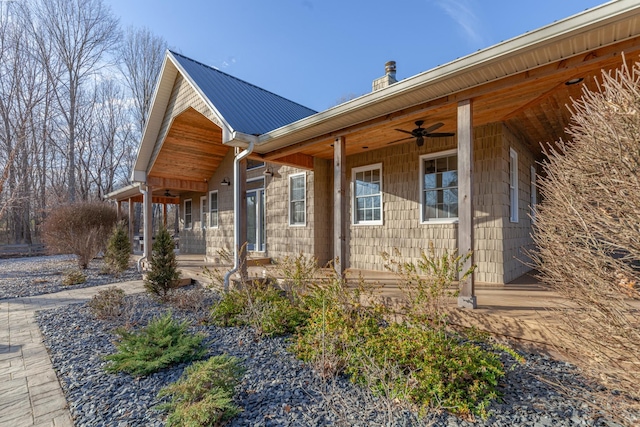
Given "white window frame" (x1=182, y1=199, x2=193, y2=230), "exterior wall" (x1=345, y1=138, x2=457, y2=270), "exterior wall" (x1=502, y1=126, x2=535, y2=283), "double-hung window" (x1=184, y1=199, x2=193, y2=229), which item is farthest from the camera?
"double-hung window" (x1=184, y1=199, x2=193, y2=229)

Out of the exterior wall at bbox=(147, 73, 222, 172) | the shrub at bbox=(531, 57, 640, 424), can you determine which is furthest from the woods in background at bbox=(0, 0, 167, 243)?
the shrub at bbox=(531, 57, 640, 424)

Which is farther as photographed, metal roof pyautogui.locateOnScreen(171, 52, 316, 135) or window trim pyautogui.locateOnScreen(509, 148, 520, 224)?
metal roof pyautogui.locateOnScreen(171, 52, 316, 135)

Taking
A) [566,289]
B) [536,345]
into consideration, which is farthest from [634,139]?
[536,345]

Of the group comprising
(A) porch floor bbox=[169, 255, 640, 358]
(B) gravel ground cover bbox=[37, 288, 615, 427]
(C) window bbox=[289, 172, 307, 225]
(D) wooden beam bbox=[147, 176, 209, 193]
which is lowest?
(B) gravel ground cover bbox=[37, 288, 615, 427]

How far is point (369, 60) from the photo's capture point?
17.8 metres

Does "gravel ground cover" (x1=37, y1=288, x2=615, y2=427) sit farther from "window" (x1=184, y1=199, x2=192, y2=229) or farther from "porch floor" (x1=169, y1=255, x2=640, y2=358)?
"window" (x1=184, y1=199, x2=192, y2=229)

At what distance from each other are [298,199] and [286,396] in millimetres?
5585

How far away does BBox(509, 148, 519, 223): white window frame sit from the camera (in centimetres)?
554

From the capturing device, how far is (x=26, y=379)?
292 cm

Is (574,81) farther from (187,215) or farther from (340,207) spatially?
(187,215)

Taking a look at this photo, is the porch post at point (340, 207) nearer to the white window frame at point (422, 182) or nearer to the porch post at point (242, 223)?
the porch post at point (242, 223)

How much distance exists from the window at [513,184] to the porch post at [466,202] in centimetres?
266

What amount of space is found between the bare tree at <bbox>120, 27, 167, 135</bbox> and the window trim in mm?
23218

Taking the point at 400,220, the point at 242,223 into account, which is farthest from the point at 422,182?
the point at 242,223
